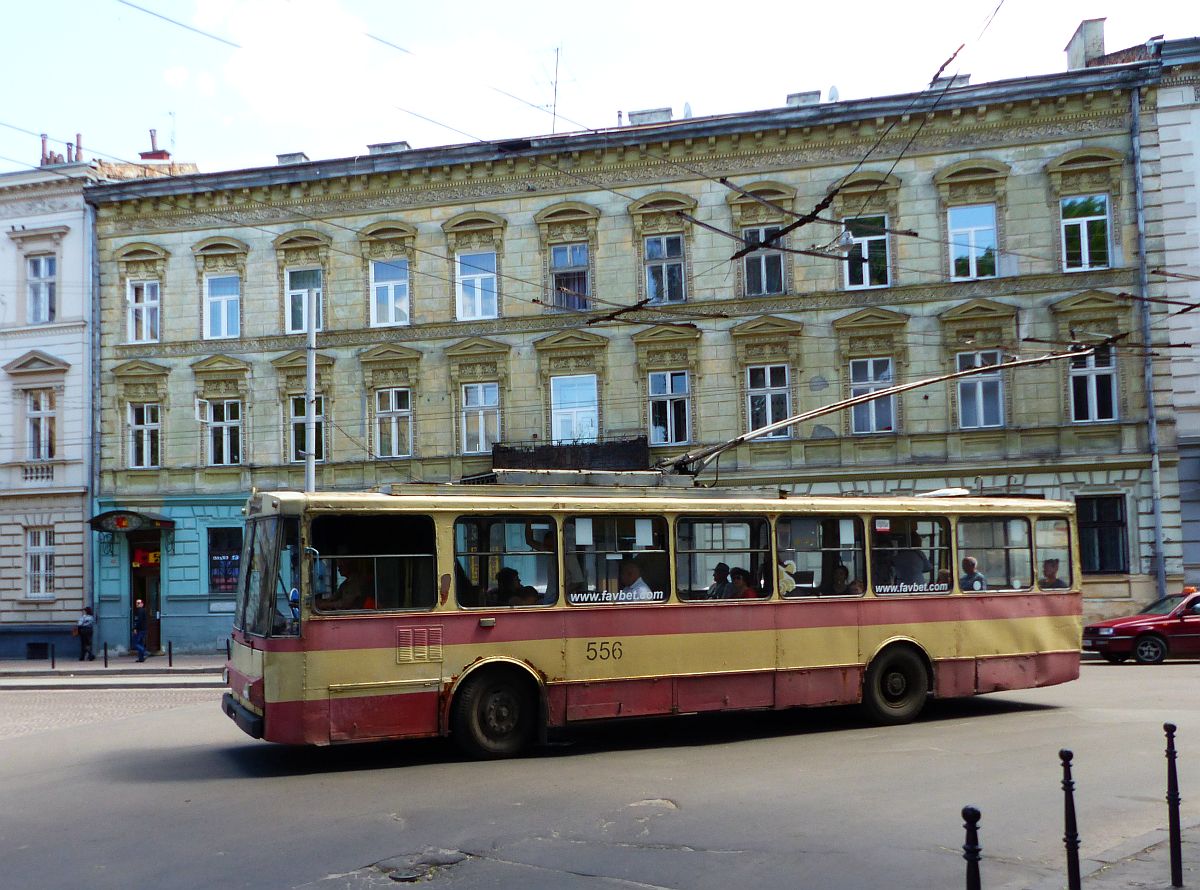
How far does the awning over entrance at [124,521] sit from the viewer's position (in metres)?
31.0

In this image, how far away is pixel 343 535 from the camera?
11633 millimetres

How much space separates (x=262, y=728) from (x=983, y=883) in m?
6.81

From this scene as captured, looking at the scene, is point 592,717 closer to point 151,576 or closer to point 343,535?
point 343,535

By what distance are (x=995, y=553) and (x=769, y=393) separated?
1376 centimetres

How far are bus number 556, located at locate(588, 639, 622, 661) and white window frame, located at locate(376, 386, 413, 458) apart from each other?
18491 mm

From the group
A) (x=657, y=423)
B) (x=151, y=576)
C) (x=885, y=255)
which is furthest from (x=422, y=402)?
(x=885, y=255)

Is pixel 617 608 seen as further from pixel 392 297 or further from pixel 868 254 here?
pixel 392 297

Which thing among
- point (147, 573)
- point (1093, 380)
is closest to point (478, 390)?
point (147, 573)

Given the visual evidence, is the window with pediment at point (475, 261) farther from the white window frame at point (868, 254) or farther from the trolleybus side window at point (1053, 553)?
the trolleybus side window at point (1053, 553)

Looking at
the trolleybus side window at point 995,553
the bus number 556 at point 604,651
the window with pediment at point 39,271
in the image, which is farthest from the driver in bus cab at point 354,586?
the window with pediment at point 39,271

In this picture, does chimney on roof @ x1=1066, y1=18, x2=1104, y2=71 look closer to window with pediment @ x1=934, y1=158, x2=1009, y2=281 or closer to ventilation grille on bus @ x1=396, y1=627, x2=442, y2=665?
window with pediment @ x1=934, y1=158, x2=1009, y2=281

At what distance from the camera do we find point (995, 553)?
49.7ft

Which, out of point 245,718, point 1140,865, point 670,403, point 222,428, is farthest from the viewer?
point 222,428

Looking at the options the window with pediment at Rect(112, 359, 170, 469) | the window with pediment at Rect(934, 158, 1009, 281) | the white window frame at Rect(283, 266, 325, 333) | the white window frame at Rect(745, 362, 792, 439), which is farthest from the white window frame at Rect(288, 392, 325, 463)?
the window with pediment at Rect(934, 158, 1009, 281)
